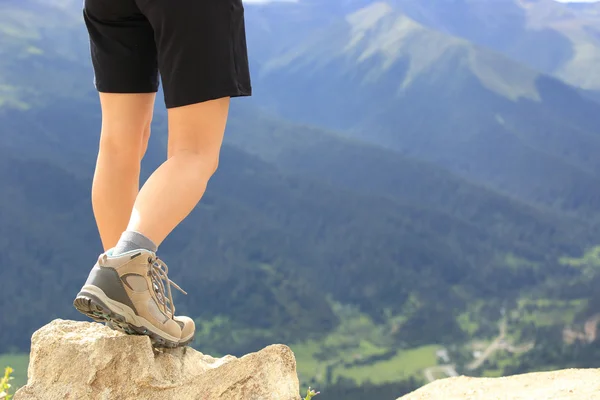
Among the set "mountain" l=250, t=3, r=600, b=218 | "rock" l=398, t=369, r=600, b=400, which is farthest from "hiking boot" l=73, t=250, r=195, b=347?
"mountain" l=250, t=3, r=600, b=218

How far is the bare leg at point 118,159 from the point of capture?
1933 mm

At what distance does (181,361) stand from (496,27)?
159965mm

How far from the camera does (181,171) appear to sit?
171 centimetres

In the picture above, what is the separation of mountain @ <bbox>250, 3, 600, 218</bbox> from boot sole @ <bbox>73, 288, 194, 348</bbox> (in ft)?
355

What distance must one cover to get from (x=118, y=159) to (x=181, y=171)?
34 cm

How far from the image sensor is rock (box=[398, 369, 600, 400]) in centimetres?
278

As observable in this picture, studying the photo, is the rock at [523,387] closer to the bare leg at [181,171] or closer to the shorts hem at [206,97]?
the bare leg at [181,171]

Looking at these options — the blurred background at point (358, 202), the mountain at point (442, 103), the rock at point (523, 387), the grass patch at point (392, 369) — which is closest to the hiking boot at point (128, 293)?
the rock at point (523, 387)

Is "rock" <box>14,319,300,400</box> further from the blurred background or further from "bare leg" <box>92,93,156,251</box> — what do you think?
the blurred background

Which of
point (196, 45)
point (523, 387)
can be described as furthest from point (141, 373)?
point (523, 387)

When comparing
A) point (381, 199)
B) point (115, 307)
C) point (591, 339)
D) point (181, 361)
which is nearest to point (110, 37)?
point (115, 307)

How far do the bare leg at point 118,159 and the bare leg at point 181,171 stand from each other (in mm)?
209

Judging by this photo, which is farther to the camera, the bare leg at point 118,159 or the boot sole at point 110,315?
the bare leg at point 118,159

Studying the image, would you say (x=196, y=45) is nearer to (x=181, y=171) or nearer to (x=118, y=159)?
(x=181, y=171)
